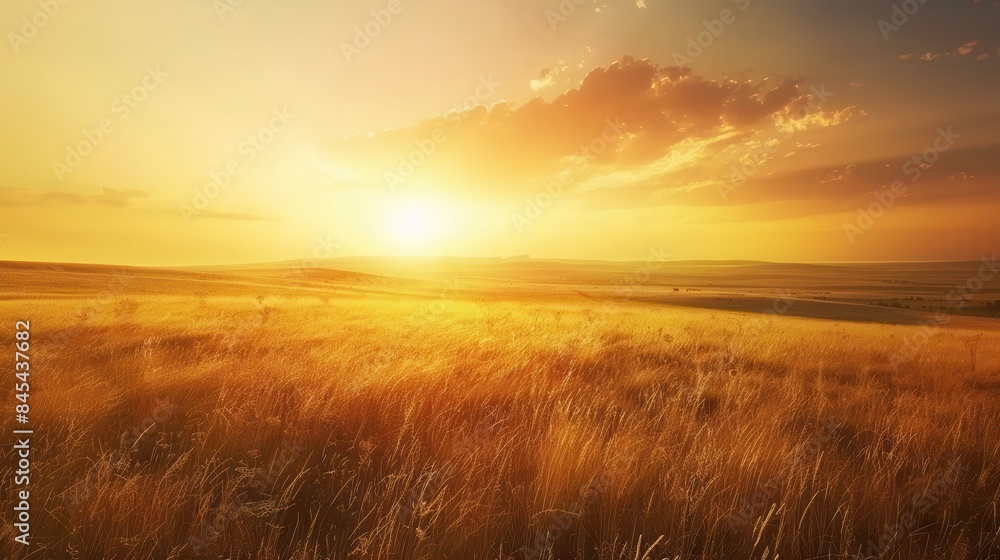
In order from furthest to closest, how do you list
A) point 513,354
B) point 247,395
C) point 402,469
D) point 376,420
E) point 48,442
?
1. point 513,354
2. point 247,395
3. point 376,420
4. point 48,442
5. point 402,469

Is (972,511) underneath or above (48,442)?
underneath

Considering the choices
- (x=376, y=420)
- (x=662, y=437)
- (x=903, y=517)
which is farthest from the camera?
(x=376, y=420)

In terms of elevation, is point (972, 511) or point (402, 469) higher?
point (402, 469)

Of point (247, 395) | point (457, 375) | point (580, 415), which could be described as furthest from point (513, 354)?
point (247, 395)

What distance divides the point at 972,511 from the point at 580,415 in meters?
2.70

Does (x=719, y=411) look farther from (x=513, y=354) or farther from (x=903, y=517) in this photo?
(x=513, y=354)

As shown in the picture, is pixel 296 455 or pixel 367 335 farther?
pixel 367 335

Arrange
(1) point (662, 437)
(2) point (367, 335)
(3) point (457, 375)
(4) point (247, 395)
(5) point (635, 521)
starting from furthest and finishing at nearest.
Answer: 1. (2) point (367, 335)
2. (3) point (457, 375)
3. (4) point (247, 395)
4. (1) point (662, 437)
5. (5) point (635, 521)

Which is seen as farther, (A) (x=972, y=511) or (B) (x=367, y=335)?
(B) (x=367, y=335)

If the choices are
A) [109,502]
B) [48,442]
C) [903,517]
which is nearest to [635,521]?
[903,517]

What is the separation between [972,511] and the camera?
2838 mm

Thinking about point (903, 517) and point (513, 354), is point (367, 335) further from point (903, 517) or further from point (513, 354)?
point (903, 517)

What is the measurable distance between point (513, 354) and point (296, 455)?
424 cm

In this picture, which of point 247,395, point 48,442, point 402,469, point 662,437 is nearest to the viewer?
point 402,469
